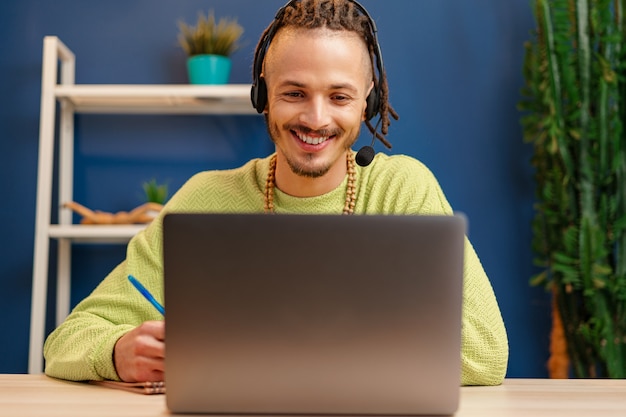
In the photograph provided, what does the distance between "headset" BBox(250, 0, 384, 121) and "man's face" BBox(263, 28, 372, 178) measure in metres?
0.02

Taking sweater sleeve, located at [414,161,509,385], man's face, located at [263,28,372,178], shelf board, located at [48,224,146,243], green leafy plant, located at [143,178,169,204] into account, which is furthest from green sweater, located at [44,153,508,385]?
green leafy plant, located at [143,178,169,204]

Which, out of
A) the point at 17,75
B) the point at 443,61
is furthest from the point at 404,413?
the point at 17,75

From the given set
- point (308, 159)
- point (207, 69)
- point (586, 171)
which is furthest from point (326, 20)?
point (586, 171)

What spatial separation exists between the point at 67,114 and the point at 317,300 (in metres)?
2.26

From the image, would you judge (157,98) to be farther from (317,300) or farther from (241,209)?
(317,300)

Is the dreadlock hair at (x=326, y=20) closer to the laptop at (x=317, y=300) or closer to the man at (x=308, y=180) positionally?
the man at (x=308, y=180)

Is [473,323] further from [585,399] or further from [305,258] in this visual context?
[305,258]

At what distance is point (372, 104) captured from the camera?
5.11 ft

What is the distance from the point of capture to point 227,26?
293 centimetres

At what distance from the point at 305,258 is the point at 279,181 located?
78 centimetres

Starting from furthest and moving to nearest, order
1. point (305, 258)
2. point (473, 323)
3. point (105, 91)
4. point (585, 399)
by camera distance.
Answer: point (105, 91) < point (473, 323) < point (585, 399) < point (305, 258)

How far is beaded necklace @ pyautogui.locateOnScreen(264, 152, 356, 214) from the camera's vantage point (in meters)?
1.58

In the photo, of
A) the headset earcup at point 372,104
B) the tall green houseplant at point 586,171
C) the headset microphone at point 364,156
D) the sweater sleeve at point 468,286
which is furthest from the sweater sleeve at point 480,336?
the tall green houseplant at point 586,171

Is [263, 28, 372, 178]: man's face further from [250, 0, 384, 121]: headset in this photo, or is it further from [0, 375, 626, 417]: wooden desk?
[0, 375, 626, 417]: wooden desk
